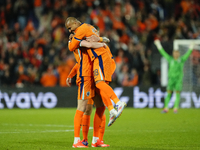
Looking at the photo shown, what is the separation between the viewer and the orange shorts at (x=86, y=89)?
5.73 metres

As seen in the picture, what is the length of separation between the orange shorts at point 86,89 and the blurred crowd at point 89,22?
1041cm

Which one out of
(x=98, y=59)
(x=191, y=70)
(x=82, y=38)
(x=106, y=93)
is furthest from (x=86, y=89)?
(x=191, y=70)

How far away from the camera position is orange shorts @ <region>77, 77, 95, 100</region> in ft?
18.8

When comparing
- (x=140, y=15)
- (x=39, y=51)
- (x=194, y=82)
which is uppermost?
(x=140, y=15)

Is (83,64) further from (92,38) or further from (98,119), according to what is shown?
(98,119)

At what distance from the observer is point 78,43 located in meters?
5.72

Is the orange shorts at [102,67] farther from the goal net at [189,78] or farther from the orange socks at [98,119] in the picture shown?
the goal net at [189,78]

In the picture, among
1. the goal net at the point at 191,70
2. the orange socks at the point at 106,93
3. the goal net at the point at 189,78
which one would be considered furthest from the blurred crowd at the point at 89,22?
the orange socks at the point at 106,93

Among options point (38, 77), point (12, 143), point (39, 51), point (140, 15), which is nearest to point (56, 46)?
point (39, 51)

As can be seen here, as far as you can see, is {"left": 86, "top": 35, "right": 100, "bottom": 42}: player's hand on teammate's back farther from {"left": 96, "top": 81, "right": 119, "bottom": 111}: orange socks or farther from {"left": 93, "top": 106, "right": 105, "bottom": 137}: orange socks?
{"left": 93, "top": 106, "right": 105, "bottom": 137}: orange socks

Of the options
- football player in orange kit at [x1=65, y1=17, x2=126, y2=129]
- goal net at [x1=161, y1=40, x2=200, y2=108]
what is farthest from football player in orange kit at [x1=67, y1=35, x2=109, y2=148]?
goal net at [x1=161, y1=40, x2=200, y2=108]

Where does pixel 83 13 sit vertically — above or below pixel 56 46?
above

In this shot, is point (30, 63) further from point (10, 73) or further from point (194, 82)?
point (194, 82)

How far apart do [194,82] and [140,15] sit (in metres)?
4.51
